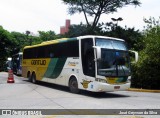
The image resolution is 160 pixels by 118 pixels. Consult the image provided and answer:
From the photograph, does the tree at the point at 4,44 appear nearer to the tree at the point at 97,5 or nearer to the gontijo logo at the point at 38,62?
the tree at the point at 97,5

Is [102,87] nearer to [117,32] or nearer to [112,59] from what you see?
[112,59]

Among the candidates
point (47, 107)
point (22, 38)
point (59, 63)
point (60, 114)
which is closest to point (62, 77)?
point (59, 63)

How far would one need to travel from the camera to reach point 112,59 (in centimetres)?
1636

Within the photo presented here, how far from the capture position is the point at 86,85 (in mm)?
16812

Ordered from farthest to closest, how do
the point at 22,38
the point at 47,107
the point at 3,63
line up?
the point at 22,38 → the point at 3,63 → the point at 47,107

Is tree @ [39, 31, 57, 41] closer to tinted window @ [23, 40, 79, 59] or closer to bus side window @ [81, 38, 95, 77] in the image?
tinted window @ [23, 40, 79, 59]

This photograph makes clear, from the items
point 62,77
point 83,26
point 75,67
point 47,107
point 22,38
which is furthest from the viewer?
point 22,38

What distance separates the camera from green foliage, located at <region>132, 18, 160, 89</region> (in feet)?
73.1

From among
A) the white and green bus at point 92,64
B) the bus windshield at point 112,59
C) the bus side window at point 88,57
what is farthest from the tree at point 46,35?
the bus windshield at point 112,59

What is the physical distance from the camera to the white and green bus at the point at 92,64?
16062 millimetres

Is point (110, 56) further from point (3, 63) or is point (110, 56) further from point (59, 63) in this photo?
point (3, 63)

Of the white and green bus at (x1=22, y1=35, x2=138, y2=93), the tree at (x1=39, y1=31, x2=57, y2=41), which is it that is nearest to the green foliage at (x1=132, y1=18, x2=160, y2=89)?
the white and green bus at (x1=22, y1=35, x2=138, y2=93)

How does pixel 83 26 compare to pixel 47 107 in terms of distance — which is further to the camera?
pixel 83 26

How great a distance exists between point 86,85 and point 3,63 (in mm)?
52264
